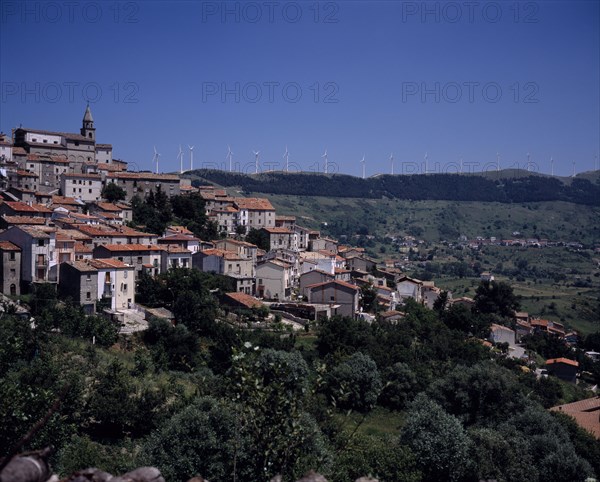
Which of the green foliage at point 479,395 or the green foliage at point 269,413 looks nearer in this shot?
the green foliage at point 269,413

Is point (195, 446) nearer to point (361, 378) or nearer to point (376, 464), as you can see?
point (376, 464)

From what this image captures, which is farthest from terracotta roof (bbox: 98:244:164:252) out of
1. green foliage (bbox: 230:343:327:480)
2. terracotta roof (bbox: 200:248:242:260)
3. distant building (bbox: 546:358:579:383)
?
green foliage (bbox: 230:343:327:480)

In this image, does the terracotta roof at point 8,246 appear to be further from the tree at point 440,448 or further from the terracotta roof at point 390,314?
the terracotta roof at point 390,314

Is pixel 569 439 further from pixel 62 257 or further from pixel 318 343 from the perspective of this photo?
pixel 62 257

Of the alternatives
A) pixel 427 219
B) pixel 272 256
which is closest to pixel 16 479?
pixel 272 256

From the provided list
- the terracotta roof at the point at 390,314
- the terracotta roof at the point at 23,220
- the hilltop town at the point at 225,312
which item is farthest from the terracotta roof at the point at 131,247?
the terracotta roof at the point at 390,314

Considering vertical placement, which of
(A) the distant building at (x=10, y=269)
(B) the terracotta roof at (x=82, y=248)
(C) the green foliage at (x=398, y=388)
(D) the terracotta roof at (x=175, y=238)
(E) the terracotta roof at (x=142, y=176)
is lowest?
(C) the green foliage at (x=398, y=388)

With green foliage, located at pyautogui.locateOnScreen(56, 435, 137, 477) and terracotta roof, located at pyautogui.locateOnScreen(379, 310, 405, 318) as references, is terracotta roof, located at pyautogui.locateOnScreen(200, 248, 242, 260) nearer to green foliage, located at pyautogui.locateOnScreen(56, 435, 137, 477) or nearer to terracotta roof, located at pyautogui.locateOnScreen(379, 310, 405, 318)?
terracotta roof, located at pyautogui.locateOnScreen(379, 310, 405, 318)
